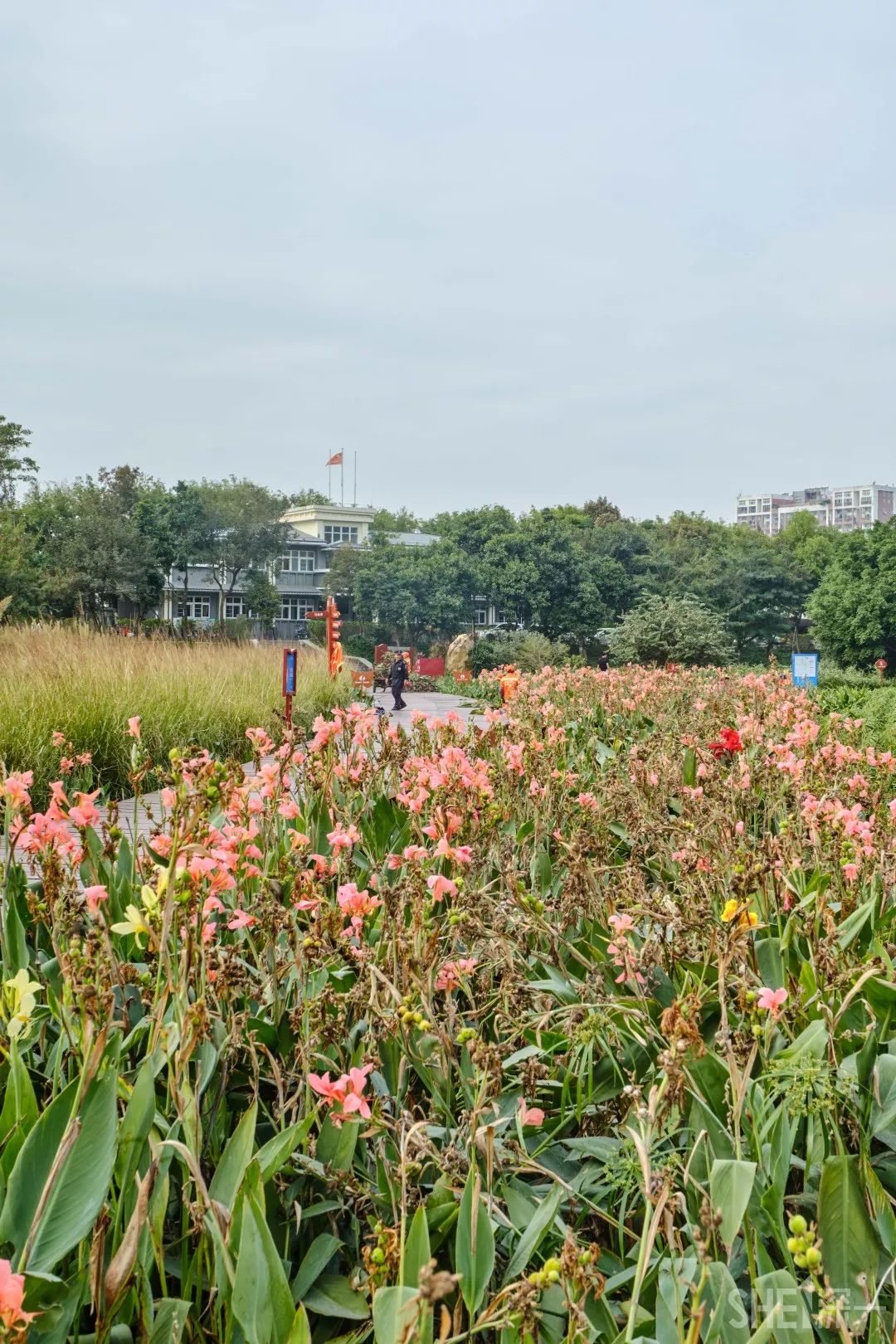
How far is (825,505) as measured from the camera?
139 meters

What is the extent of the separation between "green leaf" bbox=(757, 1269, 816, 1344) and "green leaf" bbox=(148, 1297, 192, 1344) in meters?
0.60

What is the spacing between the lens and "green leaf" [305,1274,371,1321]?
46.9 inches

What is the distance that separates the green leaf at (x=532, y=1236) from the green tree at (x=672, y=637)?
802 inches

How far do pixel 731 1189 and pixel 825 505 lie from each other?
149321 millimetres

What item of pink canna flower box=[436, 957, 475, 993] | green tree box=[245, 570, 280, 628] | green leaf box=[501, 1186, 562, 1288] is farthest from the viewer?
green tree box=[245, 570, 280, 628]

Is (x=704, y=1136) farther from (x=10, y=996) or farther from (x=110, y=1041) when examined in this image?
(x=10, y=996)

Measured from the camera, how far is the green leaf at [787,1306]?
38.5 inches

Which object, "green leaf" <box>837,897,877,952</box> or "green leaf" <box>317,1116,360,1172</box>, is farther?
"green leaf" <box>837,897,877,952</box>

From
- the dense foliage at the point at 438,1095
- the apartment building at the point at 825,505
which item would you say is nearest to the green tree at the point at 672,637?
the dense foliage at the point at 438,1095

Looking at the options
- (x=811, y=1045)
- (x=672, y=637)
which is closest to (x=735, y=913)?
(x=811, y=1045)

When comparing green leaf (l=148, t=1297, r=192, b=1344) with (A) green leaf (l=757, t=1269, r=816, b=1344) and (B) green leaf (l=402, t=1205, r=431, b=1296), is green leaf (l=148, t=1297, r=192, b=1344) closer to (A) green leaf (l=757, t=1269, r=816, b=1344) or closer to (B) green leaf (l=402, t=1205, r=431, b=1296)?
(B) green leaf (l=402, t=1205, r=431, b=1296)

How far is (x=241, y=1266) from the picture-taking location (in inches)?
39.7

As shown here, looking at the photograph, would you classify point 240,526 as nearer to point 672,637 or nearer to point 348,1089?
point 672,637

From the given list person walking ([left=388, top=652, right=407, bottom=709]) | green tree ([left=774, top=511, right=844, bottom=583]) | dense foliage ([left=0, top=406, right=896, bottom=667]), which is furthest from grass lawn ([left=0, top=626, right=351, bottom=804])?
green tree ([left=774, top=511, right=844, bottom=583])
